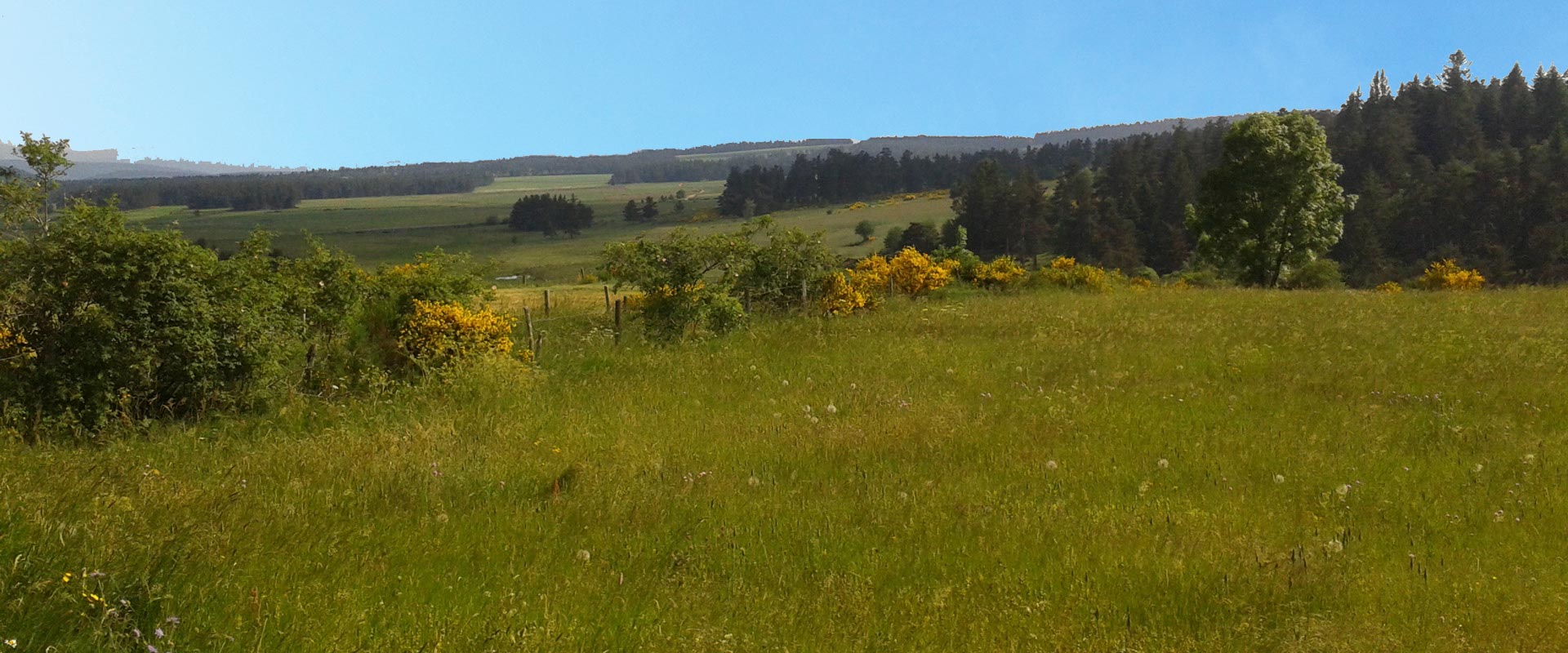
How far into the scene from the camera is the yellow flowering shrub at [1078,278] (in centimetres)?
3741

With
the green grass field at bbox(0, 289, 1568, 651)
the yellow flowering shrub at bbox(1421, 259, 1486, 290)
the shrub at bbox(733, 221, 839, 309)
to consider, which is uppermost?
the shrub at bbox(733, 221, 839, 309)

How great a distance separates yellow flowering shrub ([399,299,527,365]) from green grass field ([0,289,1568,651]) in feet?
6.09

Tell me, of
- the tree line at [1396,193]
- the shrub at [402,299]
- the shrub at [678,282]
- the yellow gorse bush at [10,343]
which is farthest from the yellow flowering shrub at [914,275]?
the tree line at [1396,193]

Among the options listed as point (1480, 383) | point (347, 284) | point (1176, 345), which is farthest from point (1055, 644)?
point (347, 284)

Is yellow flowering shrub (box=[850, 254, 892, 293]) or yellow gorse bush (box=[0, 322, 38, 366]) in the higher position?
yellow gorse bush (box=[0, 322, 38, 366])

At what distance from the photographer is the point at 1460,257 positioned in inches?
3413

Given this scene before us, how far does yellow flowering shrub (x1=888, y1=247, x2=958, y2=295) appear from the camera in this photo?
32.2m

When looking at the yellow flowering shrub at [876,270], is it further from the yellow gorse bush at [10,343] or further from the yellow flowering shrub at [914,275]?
the yellow gorse bush at [10,343]

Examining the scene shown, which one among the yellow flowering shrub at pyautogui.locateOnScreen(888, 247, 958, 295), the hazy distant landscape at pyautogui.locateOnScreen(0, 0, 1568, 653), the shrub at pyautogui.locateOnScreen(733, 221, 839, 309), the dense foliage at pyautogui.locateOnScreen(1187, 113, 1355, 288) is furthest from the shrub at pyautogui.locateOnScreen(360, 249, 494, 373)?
the dense foliage at pyautogui.locateOnScreen(1187, 113, 1355, 288)

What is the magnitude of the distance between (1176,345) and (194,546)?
613 inches

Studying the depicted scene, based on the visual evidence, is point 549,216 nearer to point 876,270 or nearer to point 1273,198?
point 1273,198

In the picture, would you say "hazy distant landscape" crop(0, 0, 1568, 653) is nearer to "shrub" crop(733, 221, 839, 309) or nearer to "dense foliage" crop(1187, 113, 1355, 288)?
"shrub" crop(733, 221, 839, 309)

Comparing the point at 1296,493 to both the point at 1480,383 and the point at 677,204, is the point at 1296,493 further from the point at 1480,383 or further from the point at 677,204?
the point at 677,204

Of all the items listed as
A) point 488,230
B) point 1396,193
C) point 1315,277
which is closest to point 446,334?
point 1315,277
